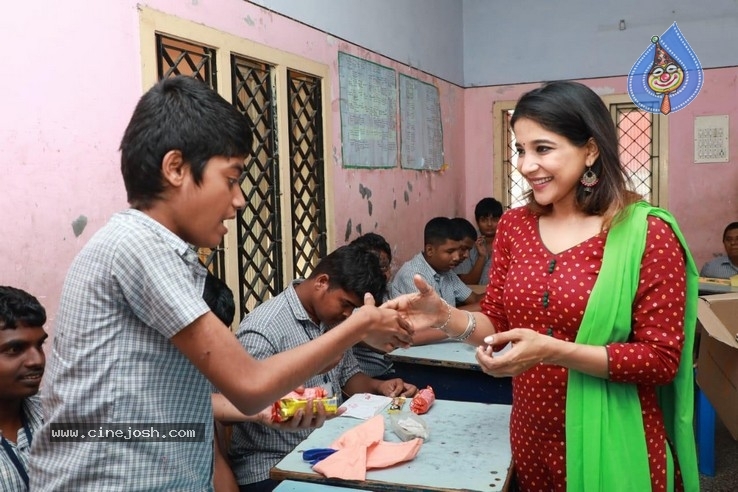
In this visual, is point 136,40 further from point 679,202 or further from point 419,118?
point 679,202

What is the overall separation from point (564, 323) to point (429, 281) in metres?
2.50

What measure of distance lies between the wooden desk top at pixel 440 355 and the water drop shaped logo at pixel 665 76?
2.02m

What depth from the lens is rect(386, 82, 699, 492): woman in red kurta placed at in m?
1.56

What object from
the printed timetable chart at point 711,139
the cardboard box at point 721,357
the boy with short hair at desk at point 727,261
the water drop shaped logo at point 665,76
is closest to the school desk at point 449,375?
the cardboard box at point 721,357

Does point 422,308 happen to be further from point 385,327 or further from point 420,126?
point 420,126

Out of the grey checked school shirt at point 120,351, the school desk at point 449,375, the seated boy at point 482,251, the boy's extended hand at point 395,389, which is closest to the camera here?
the grey checked school shirt at point 120,351

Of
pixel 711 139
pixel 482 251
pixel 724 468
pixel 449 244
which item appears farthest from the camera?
pixel 711 139

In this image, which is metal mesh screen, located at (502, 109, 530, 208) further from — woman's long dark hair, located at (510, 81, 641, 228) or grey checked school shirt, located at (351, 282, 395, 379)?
woman's long dark hair, located at (510, 81, 641, 228)

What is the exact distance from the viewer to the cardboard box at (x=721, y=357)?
7.25ft

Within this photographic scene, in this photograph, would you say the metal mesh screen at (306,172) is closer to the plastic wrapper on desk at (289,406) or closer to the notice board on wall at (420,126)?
the notice board on wall at (420,126)

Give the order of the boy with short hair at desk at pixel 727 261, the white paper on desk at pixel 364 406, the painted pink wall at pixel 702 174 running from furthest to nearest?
1. the painted pink wall at pixel 702 174
2. the boy with short hair at desk at pixel 727 261
3. the white paper on desk at pixel 364 406

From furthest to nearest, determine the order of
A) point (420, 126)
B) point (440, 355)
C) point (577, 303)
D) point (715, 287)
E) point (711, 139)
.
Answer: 1. point (711, 139)
2. point (420, 126)
3. point (715, 287)
4. point (440, 355)
5. point (577, 303)

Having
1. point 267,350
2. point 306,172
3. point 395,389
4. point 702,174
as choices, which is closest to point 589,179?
point 267,350

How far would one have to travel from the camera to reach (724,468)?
3.94 m
